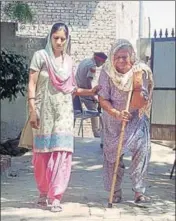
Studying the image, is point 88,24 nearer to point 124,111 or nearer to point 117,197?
point 117,197

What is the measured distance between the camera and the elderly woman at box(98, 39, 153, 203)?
15.9 ft

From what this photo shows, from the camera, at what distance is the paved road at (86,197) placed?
4.90 m

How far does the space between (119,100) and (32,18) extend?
308 cm

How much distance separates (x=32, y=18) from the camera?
7.64 metres

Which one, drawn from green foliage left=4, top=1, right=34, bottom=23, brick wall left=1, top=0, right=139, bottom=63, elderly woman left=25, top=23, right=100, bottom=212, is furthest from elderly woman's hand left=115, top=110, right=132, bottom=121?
green foliage left=4, top=1, right=34, bottom=23

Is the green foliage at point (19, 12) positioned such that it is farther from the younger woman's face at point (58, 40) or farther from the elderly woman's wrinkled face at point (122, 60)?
the elderly woman's wrinkled face at point (122, 60)

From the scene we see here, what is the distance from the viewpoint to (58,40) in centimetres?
482

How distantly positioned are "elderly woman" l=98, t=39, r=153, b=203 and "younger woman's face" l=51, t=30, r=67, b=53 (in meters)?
0.41

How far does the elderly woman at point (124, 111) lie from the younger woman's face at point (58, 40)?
0.41 m

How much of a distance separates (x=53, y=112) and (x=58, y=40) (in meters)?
0.62

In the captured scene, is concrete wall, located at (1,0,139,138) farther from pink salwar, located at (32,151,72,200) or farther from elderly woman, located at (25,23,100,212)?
pink salwar, located at (32,151,72,200)

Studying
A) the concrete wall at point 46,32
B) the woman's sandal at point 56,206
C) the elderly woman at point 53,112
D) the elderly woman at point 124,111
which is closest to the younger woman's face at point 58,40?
the elderly woman at point 53,112

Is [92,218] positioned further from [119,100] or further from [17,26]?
[17,26]

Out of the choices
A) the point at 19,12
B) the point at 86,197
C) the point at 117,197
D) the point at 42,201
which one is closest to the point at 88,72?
the point at 19,12
